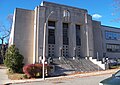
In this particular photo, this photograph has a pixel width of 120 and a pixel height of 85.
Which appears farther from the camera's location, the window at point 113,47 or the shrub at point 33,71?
the window at point 113,47

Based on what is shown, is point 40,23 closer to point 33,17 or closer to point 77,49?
point 33,17

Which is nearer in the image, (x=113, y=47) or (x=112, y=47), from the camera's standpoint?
(x=112, y=47)

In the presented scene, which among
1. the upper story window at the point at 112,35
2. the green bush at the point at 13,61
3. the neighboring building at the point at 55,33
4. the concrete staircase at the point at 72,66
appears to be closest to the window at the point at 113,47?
the upper story window at the point at 112,35

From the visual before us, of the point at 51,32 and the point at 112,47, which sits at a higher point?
the point at 51,32

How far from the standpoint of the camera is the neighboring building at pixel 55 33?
31078 mm

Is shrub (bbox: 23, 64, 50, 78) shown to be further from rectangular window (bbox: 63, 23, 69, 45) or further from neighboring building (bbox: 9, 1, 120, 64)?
rectangular window (bbox: 63, 23, 69, 45)

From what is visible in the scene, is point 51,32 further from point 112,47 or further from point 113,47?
point 113,47

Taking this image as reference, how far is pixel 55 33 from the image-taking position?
110 feet

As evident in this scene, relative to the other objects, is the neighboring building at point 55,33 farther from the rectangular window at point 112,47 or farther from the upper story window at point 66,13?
the rectangular window at point 112,47

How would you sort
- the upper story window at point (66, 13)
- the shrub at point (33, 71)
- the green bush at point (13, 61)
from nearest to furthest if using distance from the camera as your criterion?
the shrub at point (33, 71) < the green bush at point (13, 61) < the upper story window at point (66, 13)

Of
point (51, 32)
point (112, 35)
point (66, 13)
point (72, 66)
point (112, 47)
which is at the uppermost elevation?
point (66, 13)

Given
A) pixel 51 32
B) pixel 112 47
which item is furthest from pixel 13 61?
pixel 112 47

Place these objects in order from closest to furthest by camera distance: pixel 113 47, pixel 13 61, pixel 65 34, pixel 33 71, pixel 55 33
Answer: pixel 33 71, pixel 13 61, pixel 55 33, pixel 65 34, pixel 113 47

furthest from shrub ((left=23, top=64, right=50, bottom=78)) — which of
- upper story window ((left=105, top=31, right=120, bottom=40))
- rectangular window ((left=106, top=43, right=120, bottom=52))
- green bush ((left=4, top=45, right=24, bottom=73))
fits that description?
upper story window ((left=105, top=31, right=120, bottom=40))
